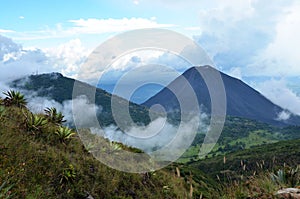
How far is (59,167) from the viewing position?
10.2m

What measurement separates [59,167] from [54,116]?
5046 millimetres

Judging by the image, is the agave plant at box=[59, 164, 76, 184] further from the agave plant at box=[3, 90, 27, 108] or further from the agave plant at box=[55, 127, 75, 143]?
the agave plant at box=[3, 90, 27, 108]

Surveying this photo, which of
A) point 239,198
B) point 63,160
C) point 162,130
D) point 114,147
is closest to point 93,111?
point 162,130

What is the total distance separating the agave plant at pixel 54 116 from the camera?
14.5 meters

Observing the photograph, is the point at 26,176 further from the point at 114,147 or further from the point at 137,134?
the point at 114,147

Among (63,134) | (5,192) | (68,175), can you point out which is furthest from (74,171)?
(5,192)

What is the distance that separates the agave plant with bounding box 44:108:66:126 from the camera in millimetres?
14516

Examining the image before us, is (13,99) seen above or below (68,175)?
above

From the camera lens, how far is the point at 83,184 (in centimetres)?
1056

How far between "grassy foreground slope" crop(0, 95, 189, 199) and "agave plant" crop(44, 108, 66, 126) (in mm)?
482

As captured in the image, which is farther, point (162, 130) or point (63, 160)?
point (63, 160)

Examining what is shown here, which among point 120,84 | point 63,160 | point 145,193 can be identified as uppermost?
point 120,84

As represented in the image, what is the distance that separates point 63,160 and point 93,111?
3.23m

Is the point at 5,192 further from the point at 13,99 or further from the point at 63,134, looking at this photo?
the point at 13,99
